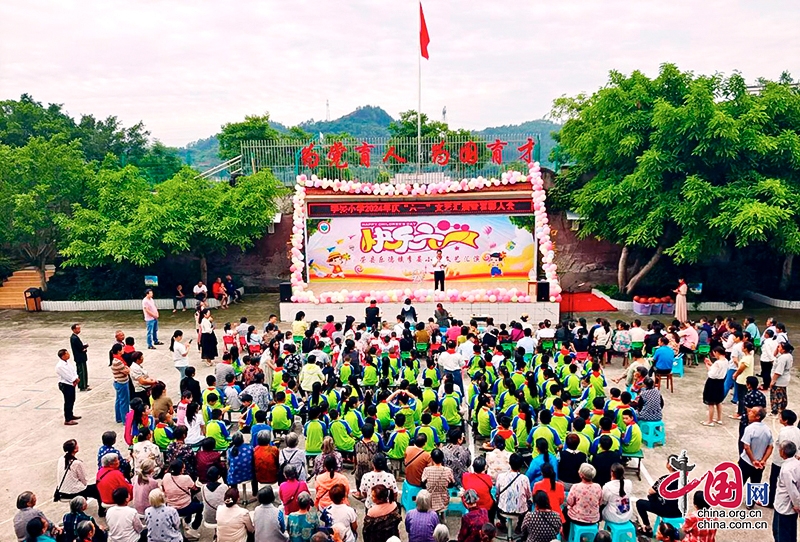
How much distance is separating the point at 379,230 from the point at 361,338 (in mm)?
7706

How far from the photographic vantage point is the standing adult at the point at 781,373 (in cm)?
935

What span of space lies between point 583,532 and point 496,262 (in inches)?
519

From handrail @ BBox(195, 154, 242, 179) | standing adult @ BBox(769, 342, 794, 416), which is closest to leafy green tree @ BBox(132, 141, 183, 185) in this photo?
handrail @ BBox(195, 154, 242, 179)

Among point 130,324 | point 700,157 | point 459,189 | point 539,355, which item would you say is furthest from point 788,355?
point 130,324

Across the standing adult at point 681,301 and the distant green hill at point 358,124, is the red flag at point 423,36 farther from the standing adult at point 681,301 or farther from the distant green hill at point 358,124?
the distant green hill at point 358,124

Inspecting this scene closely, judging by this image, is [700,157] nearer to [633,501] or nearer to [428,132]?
[633,501]

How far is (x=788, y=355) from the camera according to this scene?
9344mm

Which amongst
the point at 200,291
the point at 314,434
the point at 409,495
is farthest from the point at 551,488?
the point at 200,291

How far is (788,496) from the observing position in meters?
6.15

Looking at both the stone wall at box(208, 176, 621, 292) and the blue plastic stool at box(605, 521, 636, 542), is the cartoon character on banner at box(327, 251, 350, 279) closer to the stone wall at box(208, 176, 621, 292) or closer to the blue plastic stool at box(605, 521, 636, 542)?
the stone wall at box(208, 176, 621, 292)

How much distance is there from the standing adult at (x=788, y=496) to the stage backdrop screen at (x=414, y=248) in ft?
42.0

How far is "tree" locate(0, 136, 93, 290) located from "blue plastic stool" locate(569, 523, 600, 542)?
17.5 metres

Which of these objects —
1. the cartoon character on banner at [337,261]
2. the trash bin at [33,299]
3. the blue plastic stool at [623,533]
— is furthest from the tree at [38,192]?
the blue plastic stool at [623,533]

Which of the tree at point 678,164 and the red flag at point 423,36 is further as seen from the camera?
the red flag at point 423,36
